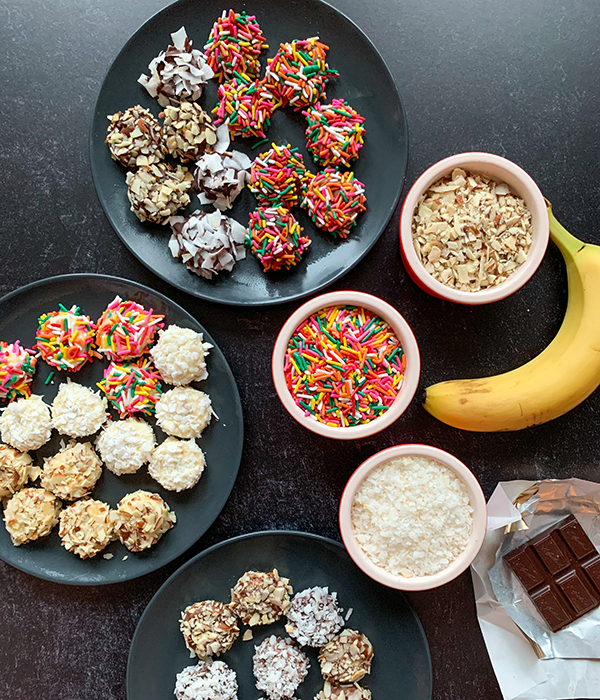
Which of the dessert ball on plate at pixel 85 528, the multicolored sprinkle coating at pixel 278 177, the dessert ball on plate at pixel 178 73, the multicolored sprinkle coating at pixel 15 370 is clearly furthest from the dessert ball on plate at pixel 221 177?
the dessert ball on plate at pixel 85 528

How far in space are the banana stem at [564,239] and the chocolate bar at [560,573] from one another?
80 centimetres

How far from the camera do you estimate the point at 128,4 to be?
1.66 m

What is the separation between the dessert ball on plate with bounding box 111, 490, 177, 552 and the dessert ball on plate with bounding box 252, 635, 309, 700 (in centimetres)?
45

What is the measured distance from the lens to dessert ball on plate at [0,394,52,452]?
59.9 inches

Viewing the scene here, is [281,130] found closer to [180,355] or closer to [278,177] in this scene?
[278,177]

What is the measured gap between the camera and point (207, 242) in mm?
1511

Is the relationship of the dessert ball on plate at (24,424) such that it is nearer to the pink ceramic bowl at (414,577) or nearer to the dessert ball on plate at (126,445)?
the dessert ball on plate at (126,445)

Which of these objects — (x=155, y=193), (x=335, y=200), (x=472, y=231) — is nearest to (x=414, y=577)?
(x=472, y=231)

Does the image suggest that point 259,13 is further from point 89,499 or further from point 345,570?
point 345,570

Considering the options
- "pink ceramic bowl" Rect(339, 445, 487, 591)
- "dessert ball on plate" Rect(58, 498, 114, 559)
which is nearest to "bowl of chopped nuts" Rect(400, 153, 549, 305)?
"pink ceramic bowl" Rect(339, 445, 487, 591)

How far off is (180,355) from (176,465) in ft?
1.02

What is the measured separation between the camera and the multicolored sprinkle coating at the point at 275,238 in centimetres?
152

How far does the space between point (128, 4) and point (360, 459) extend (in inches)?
61.0

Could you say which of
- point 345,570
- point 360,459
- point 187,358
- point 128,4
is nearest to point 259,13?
point 128,4
